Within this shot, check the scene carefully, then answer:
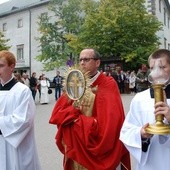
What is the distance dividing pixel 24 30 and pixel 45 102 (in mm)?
28697

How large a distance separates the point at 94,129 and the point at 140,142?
28.6 inches

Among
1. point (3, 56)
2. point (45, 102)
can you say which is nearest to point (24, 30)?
point (45, 102)

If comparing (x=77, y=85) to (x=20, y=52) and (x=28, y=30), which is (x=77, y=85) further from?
(x=20, y=52)

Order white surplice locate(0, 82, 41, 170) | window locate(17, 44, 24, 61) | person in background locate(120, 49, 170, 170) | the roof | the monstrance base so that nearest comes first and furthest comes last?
the monstrance base < person in background locate(120, 49, 170, 170) < white surplice locate(0, 82, 41, 170) < the roof < window locate(17, 44, 24, 61)

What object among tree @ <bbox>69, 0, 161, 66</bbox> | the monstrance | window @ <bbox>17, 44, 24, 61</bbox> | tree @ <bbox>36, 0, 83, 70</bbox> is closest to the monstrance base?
the monstrance

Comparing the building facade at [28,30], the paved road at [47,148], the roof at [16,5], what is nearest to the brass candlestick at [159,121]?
the paved road at [47,148]

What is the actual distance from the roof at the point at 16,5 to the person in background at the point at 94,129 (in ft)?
129

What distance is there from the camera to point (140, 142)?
8.81ft

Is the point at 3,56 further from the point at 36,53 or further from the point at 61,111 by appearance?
the point at 36,53

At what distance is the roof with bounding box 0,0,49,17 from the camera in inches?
1719

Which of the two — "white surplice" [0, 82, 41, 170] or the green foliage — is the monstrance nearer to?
"white surplice" [0, 82, 41, 170]

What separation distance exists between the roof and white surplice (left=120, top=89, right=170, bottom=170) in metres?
40.0

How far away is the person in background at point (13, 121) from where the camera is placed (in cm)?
358

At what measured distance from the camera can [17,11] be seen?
151ft
